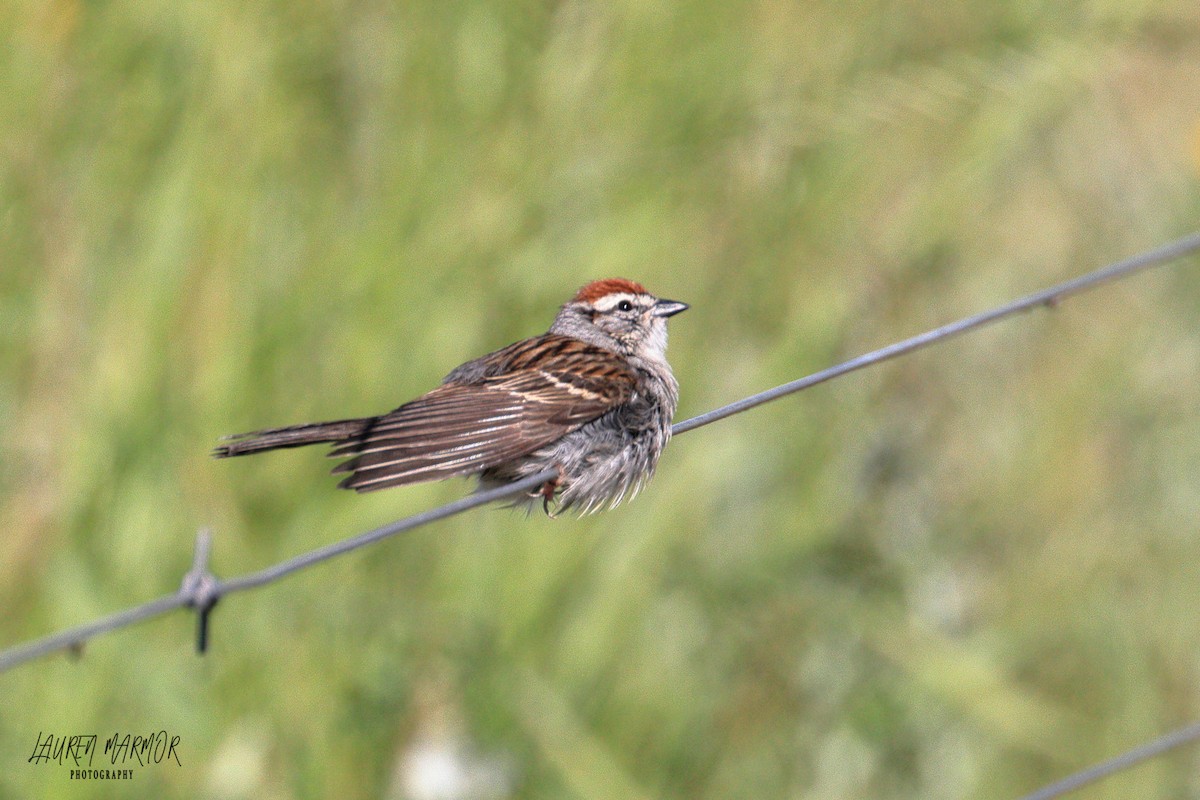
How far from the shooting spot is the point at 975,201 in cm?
468

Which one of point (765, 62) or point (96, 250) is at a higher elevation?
point (765, 62)

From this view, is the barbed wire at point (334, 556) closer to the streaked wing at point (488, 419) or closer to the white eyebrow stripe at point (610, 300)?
the streaked wing at point (488, 419)

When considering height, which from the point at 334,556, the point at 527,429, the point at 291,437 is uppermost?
the point at 527,429

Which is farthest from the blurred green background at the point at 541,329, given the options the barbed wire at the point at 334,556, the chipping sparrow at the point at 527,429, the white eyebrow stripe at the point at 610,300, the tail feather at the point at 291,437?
the barbed wire at the point at 334,556

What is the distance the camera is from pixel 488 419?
3156mm

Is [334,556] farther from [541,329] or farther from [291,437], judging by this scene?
[541,329]

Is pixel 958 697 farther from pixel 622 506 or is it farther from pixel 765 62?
pixel 765 62

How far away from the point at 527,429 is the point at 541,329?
102 cm

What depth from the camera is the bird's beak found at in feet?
12.8

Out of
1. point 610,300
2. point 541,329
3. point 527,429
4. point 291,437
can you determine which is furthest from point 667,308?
point 291,437

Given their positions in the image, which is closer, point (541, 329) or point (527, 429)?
point (527, 429)

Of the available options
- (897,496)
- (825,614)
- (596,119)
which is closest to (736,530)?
Answer: (825,614)

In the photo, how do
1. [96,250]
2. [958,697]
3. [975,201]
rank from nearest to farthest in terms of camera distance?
[96,250] < [958,697] < [975,201]

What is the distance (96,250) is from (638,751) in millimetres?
1855
